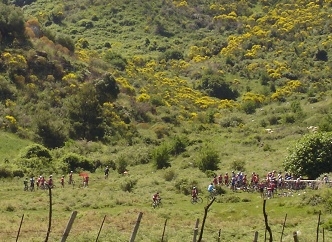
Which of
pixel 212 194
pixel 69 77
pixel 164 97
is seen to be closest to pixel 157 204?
pixel 212 194

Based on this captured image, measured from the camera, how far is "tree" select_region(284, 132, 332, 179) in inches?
1732

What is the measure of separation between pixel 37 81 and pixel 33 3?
85.3m

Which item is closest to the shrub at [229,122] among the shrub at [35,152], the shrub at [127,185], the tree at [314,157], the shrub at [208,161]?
the shrub at [208,161]

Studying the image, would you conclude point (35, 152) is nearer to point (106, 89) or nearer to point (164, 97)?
point (106, 89)

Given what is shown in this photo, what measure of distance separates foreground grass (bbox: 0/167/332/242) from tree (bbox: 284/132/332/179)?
16.3 ft

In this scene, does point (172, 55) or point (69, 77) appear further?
point (172, 55)

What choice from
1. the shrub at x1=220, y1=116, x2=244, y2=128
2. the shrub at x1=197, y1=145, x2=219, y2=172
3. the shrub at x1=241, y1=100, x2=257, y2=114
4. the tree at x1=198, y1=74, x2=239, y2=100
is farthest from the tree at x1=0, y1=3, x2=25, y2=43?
the shrub at x1=197, y1=145, x2=219, y2=172

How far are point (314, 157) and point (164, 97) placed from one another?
55.3 meters

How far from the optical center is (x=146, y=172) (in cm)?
5728

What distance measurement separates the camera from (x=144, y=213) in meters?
35.4

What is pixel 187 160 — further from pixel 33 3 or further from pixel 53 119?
pixel 33 3

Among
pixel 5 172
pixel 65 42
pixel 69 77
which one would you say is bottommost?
pixel 5 172

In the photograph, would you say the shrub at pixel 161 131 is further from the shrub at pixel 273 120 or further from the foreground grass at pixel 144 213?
the foreground grass at pixel 144 213

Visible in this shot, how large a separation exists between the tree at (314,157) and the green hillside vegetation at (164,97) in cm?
10
